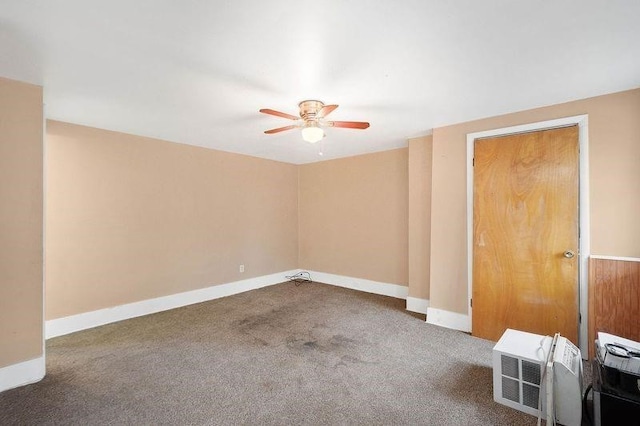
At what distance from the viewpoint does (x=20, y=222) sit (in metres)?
2.32

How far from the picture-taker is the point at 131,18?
155 centimetres

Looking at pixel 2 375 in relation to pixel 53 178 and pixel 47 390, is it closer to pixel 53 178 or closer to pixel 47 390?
pixel 47 390

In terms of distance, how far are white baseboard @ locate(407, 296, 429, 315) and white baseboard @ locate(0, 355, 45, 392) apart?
12.8 ft

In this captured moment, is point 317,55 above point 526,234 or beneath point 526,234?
above

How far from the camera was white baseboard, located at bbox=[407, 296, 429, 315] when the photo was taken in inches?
151

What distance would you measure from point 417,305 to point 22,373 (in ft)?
13.3

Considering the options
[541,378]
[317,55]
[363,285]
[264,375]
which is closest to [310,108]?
[317,55]

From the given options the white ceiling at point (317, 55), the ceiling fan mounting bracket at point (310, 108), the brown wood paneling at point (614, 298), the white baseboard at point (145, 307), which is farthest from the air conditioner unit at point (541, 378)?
the white baseboard at point (145, 307)

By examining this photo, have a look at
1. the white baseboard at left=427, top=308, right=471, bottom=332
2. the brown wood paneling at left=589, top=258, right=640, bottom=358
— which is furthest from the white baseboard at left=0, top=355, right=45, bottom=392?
the brown wood paneling at left=589, top=258, right=640, bottom=358

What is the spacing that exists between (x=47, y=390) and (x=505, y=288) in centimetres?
417

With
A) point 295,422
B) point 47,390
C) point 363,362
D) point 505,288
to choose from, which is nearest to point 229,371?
point 295,422

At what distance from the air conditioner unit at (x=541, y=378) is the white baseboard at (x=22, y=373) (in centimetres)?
A: 358

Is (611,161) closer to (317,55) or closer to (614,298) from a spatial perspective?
(614,298)

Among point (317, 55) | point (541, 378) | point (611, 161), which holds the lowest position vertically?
point (541, 378)
